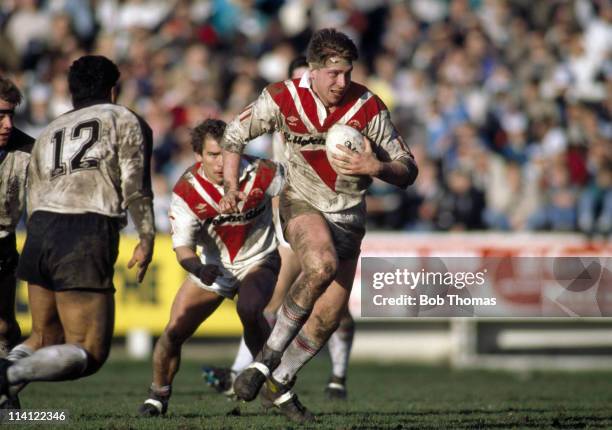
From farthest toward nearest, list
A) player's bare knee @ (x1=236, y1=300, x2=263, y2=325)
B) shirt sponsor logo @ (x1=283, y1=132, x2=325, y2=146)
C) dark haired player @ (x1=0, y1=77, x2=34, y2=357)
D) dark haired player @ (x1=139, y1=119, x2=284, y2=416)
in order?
dark haired player @ (x1=139, y1=119, x2=284, y2=416) → player's bare knee @ (x1=236, y1=300, x2=263, y2=325) → shirt sponsor logo @ (x1=283, y1=132, x2=325, y2=146) → dark haired player @ (x1=0, y1=77, x2=34, y2=357)

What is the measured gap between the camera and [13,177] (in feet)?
29.9

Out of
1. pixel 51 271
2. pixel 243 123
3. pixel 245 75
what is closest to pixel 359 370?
pixel 245 75

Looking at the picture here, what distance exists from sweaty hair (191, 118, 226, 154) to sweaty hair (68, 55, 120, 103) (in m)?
2.14

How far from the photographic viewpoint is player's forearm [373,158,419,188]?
8.74 meters

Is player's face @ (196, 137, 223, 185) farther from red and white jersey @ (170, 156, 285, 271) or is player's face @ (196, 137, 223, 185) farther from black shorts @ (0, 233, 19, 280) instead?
black shorts @ (0, 233, 19, 280)

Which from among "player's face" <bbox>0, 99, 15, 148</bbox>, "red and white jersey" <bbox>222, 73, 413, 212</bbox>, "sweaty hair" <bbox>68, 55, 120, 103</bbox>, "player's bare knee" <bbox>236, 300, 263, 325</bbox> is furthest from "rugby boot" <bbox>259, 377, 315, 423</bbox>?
"player's face" <bbox>0, 99, 15, 148</bbox>

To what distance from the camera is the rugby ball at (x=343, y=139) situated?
8805 mm

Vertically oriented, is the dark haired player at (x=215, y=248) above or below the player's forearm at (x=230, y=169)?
below

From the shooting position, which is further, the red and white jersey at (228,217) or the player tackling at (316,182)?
the red and white jersey at (228,217)

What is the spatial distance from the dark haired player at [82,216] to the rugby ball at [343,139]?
1395mm

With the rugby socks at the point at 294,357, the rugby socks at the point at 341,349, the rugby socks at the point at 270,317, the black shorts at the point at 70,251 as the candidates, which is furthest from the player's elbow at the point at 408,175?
the rugby socks at the point at 341,349

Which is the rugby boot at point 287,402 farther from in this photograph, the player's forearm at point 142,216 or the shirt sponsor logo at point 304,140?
the shirt sponsor logo at point 304,140

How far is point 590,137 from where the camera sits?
64.7ft

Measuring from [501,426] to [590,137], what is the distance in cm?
1148
